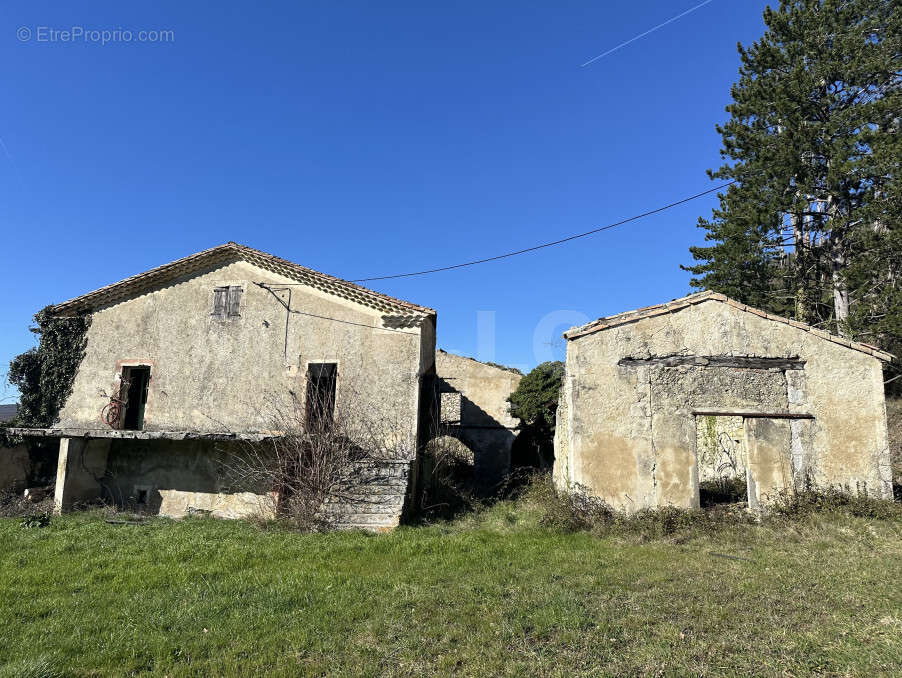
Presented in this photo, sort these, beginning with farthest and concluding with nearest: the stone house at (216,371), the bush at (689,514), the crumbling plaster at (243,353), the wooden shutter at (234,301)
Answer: the wooden shutter at (234,301), the crumbling plaster at (243,353), the stone house at (216,371), the bush at (689,514)

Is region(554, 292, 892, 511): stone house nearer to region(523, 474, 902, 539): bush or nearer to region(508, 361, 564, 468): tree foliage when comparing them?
region(523, 474, 902, 539): bush

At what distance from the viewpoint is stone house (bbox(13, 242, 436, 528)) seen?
1247 cm

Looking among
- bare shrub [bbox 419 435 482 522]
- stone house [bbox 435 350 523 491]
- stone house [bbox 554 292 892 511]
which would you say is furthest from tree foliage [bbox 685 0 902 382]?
bare shrub [bbox 419 435 482 522]

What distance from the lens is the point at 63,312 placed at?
47.8ft

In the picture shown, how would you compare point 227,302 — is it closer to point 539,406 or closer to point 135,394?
point 135,394

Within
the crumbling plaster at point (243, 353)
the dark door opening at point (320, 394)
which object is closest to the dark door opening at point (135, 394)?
the crumbling plaster at point (243, 353)

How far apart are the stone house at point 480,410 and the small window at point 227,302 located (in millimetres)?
9466

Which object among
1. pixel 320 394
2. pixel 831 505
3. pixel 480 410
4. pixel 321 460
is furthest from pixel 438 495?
pixel 480 410

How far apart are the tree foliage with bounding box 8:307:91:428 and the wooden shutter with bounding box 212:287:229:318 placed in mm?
3875

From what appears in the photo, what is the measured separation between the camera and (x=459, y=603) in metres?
5.98

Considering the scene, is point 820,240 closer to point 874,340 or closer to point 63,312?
point 874,340

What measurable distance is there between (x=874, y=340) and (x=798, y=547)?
11.3m

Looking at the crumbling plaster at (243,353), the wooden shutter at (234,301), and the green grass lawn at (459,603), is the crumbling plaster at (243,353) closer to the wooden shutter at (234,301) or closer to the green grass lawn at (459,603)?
the wooden shutter at (234,301)

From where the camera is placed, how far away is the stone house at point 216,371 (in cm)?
1247
